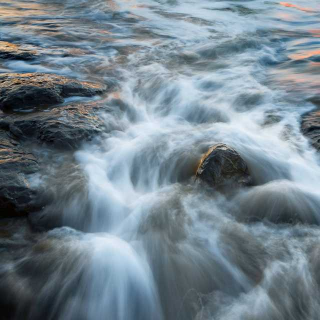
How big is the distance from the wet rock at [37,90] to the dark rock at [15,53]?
1430 mm

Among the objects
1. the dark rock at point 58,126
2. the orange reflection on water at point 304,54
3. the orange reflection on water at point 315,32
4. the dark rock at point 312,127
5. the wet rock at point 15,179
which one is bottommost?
the orange reflection on water at point 315,32

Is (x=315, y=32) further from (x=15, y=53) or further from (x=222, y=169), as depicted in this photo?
(x=222, y=169)

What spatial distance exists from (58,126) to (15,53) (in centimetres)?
397

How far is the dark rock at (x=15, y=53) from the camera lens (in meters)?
7.29

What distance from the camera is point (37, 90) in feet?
17.2

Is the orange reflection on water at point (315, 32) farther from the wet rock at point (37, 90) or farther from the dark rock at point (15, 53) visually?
the dark rock at point (15, 53)

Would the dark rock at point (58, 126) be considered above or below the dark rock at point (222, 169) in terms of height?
below

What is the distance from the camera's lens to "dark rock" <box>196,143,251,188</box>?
3750 millimetres

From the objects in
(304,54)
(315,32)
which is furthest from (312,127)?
(315,32)

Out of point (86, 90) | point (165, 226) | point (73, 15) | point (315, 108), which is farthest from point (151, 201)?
point (73, 15)

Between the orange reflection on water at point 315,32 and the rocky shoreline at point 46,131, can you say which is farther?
the orange reflection on water at point 315,32

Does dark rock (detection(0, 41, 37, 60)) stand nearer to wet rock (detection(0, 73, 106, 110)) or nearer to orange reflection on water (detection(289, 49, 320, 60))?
wet rock (detection(0, 73, 106, 110))

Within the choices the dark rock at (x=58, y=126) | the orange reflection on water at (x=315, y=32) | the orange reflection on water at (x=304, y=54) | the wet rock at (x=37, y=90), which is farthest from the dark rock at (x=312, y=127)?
the orange reflection on water at (x=315, y=32)

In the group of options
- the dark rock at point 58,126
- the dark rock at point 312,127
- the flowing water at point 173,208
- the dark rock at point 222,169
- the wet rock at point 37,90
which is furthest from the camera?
the wet rock at point 37,90
